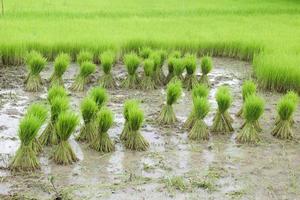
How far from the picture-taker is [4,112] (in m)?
5.45

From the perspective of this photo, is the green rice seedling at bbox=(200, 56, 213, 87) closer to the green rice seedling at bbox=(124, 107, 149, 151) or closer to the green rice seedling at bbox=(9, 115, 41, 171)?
the green rice seedling at bbox=(124, 107, 149, 151)

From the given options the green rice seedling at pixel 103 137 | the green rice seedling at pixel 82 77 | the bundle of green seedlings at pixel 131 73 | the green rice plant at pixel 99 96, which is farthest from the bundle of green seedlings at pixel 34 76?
the green rice seedling at pixel 103 137

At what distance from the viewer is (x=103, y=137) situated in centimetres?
452

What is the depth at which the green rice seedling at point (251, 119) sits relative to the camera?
195 inches

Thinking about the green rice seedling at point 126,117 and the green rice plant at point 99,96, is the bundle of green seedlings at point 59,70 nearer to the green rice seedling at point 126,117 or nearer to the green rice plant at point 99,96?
the green rice plant at point 99,96

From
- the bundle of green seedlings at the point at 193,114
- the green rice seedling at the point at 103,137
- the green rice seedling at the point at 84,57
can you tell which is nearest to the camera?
the green rice seedling at the point at 103,137

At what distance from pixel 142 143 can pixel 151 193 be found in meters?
0.89

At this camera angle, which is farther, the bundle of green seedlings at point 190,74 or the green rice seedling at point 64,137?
the bundle of green seedlings at point 190,74

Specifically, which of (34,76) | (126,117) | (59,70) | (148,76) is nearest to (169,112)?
(126,117)

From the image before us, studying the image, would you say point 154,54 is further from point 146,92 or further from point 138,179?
point 138,179

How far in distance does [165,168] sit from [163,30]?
18.7ft

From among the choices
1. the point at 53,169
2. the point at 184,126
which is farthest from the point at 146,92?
the point at 53,169

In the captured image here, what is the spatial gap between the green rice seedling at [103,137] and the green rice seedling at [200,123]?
0.79 m

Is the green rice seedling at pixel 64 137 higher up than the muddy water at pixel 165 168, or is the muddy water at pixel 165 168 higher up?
the green rice seedling at pixel 64 137
